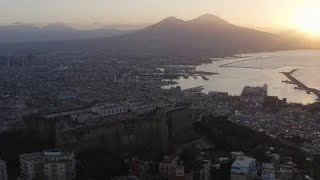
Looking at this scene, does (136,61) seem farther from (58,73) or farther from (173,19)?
(173,19)

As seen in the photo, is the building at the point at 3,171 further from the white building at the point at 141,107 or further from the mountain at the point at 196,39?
the mountain at the point at 196,39

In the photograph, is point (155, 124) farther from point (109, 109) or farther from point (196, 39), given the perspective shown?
point (196, 39)

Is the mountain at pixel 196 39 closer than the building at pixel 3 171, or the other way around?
the building at pixel 3 171

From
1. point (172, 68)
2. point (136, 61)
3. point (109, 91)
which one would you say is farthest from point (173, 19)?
point (109, 91)

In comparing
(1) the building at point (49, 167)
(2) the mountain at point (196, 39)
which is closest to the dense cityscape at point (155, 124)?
(1) the building at point (49, 167)

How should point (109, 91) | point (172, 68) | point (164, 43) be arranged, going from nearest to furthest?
point (109, 91)
point (172, 68)
point (164, 43)
